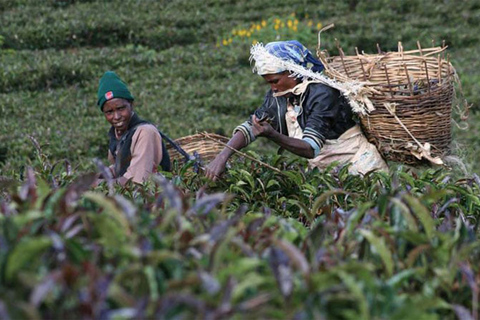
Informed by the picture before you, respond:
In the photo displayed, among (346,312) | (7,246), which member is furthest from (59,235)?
(346,312)

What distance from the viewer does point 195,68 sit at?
Answer: 383 inches

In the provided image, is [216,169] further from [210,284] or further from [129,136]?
[210,284]

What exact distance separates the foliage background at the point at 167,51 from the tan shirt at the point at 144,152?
102 inches

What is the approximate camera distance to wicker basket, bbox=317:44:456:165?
3850mm

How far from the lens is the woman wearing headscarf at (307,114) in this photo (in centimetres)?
397

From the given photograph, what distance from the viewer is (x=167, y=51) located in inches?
407

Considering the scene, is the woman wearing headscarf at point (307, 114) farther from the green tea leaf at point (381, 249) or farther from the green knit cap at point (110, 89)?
the green tea leaf at point (381, 249)

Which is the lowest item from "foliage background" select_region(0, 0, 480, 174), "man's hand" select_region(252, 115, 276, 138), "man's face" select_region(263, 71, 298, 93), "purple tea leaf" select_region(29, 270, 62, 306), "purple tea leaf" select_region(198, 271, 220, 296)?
"foliage background" select_region(0, 0, 480, 174)

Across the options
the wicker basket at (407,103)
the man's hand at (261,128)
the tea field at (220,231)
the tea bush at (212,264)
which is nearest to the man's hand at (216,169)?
the tea field at (220,231)

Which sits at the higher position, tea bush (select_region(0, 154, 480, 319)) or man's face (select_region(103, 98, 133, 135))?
tea bush (select_region(0, 154, 480, 319))

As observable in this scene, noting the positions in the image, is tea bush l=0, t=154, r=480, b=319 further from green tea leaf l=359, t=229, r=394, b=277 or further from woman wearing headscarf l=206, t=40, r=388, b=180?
woman wearing headscarf l=206, t=40, r=388, b=180

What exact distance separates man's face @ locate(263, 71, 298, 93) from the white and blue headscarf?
0.13 ft

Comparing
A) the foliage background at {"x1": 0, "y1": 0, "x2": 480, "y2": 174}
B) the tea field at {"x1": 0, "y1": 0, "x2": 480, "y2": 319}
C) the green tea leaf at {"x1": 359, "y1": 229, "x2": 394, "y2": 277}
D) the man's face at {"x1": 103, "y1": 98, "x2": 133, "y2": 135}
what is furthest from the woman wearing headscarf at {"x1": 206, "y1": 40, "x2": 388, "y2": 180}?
the foliage background at {"x1": 0, "y1": 0, "x2": 480, "y2": 174}

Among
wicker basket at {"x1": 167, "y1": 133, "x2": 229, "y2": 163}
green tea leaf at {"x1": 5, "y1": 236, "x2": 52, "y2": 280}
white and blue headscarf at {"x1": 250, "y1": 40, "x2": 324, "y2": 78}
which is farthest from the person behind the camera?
wicker basket at {"x1": 167, "y1": 133, "x2": 229, "y2": 163}
